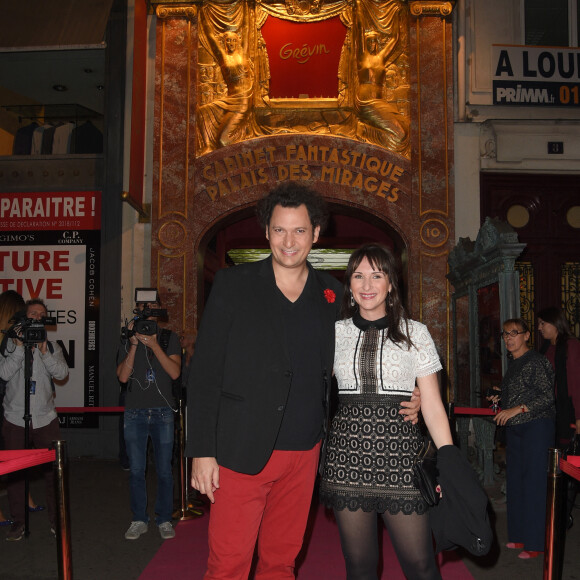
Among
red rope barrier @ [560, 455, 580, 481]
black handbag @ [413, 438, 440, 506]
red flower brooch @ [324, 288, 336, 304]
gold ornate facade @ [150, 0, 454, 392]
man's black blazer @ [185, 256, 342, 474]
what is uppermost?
gold ornate facade @ [150, 0, 454, 392]

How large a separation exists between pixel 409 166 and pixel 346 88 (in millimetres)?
1565

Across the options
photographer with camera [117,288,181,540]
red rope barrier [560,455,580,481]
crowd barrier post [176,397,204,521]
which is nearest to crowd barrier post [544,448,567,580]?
red rope barrier [560,455,580,481]

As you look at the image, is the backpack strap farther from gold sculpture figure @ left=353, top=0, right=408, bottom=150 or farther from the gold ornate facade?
gold sculpture figure @ left=353, top=0, right=408, bottom=150

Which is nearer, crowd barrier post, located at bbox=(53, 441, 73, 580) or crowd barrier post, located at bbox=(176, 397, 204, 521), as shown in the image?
crowd barrier post, located at bbox=(53, 441, 73, 580)

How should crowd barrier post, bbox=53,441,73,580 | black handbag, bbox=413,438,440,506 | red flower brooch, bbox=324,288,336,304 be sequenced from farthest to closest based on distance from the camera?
1. crowd barrier post, bbox=53,441,73,580
2. red flower brooch, bbox=324,288,336,304
3. black handbag, bbox=413,438,440,506

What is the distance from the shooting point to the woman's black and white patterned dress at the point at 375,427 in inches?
99.7

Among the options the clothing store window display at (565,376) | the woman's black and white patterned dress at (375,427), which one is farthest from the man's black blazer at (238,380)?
the clothing store window display at (565,376)

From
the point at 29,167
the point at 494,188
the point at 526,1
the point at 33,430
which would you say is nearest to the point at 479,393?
the point at 494,188

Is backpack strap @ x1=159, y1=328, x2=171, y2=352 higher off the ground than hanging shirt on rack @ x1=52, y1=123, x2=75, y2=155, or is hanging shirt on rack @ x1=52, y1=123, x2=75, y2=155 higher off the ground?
hanging shirt on rack @ x1=52, y1=123, x2=75, y2=155

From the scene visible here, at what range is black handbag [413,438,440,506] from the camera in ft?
8.08

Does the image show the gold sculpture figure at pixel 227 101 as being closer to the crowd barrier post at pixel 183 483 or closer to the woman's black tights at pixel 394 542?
the crowd barrier post at pixel 183 483

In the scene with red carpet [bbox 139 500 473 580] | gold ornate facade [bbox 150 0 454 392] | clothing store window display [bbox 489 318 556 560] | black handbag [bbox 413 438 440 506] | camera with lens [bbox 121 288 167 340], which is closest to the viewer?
black handbag [bbox 413 438 440 506]

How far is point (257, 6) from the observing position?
9.62 m

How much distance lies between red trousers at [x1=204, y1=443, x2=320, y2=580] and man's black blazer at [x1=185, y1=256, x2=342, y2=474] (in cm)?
11
